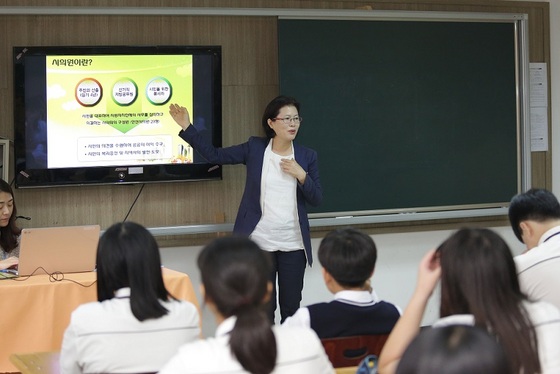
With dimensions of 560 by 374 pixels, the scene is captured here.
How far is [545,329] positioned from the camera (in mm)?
1771

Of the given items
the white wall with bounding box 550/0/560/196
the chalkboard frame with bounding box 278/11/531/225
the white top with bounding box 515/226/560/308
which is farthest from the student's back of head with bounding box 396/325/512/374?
the white wall with bounding box 550/0/560/196

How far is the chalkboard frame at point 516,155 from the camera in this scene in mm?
5137

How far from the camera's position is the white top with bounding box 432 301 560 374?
5.67ft

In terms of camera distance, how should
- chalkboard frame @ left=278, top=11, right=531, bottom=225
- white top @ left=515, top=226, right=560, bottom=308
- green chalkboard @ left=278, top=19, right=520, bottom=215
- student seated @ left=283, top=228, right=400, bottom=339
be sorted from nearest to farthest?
student seated @ left=283, top=228, right=400, bottom=339
white top @ left=515, top=226, right=560, bottom=308
green chalkboard @ left=278, top=19, right=520, bottom=215
chalkboard frame @ left=278, top=11, right=531, bottom=225

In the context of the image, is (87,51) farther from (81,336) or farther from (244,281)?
(244,281)

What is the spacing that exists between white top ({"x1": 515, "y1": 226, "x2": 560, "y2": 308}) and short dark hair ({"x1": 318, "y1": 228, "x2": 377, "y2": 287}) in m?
0.54

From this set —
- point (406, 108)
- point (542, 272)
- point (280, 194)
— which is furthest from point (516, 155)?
point (542, 272)

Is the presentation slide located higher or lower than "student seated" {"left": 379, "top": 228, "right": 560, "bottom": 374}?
higher

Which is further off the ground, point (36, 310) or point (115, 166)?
point (115, 166)

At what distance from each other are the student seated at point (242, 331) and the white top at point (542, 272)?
1.11 metres

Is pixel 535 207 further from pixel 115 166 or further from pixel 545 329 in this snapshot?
pixel 115 166

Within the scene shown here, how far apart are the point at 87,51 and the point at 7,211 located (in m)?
1.13

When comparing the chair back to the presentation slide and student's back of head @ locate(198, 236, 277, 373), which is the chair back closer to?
student's back of head @ locate(198, 236, 277, 373)

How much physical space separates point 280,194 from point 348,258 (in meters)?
1.94
